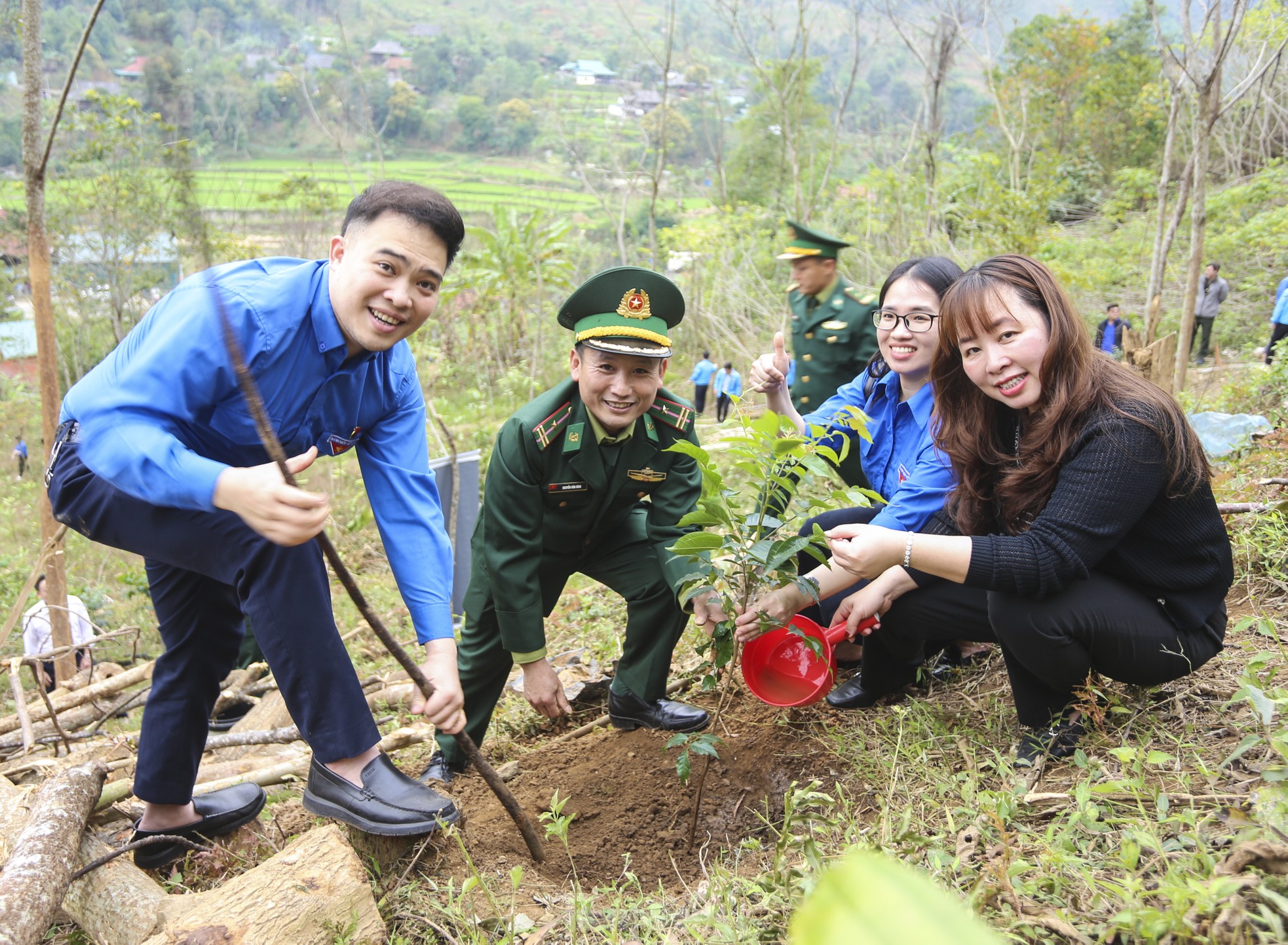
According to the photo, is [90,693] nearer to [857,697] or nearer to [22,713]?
[22,713]

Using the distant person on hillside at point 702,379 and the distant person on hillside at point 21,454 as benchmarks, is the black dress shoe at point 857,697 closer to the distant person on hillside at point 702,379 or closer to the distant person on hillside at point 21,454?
the distant person on hillside at point 702,379

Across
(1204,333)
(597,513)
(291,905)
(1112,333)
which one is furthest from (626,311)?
(1204,333)

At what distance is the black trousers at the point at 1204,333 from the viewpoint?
39.4 ft

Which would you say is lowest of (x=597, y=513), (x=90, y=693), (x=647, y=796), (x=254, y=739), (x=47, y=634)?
(x=47, y=634)

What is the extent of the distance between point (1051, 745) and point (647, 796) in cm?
117

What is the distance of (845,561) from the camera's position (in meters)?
2.23

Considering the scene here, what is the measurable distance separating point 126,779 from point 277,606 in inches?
49.0

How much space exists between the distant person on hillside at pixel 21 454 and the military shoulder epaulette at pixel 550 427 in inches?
607

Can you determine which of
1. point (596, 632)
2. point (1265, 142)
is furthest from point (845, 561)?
point (1265, 142)

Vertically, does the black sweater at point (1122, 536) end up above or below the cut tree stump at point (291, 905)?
above

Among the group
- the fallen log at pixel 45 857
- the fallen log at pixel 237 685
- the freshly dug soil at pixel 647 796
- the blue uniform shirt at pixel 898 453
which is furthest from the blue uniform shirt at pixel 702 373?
the fallen log at pixel 45 857

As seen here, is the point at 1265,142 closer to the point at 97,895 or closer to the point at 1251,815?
the point at 1251,815

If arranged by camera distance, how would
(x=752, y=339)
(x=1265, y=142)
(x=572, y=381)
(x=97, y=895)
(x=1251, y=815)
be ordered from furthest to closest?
1. (x=1265, y=142)
2. (x=752, y=339)
3. (x=572, y=381)
4. (x=97, y=895)
5. (x=1251, y=815)

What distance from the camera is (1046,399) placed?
2258mm
